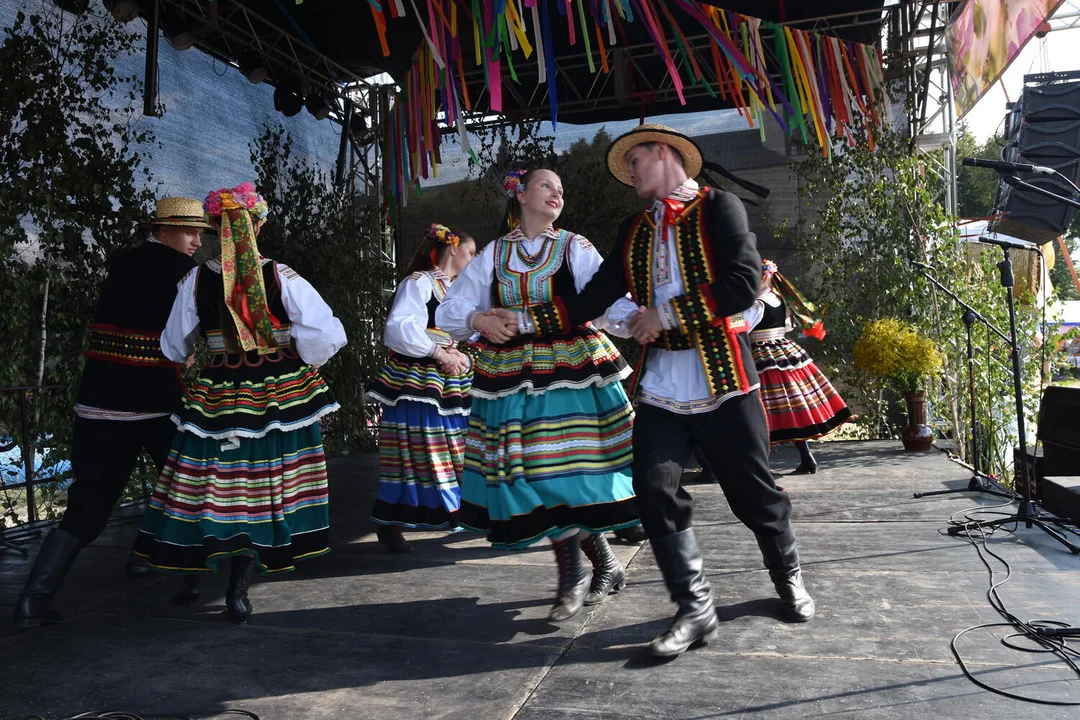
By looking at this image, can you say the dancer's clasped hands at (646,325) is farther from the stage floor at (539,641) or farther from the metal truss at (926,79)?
the metal truss at (926,79)

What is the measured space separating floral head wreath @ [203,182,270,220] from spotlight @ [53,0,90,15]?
306 cm

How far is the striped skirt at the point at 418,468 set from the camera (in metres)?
3.94

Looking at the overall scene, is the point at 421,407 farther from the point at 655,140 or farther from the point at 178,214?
the point at 655,140

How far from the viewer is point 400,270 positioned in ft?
29.2

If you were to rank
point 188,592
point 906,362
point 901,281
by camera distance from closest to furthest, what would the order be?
point 188,592 → point 906,362 → point 901,281

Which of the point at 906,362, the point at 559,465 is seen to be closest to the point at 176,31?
the point at 559,465

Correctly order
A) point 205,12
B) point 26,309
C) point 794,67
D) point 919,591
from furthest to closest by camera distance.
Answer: point 794,67, point 205,12, point 26,309, point 919,591

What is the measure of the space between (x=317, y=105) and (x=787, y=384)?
4.92 metres

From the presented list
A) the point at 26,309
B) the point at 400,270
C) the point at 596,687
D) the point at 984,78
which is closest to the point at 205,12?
the point at 26,309

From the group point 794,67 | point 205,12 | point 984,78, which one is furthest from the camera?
point 984,78

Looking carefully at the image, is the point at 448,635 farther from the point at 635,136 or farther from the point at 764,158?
the point at 764,158

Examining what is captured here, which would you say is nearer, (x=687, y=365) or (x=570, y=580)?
(x=687, y=365)

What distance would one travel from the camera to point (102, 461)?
341 centimetres

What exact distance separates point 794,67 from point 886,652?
17.8 feet
